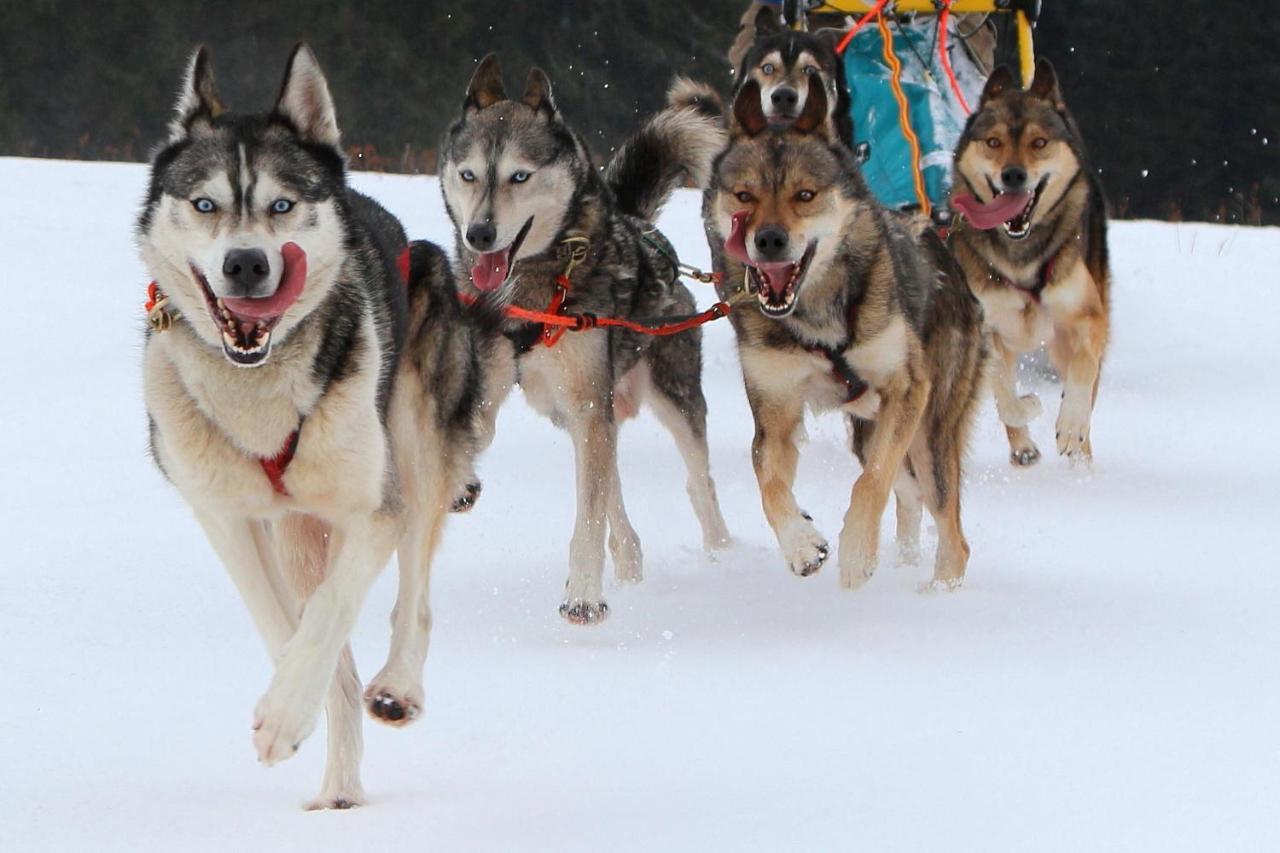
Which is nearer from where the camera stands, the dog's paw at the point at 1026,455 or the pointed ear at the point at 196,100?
the pointed ear at the point at 196,100

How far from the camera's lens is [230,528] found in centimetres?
260

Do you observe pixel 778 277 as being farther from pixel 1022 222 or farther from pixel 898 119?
pixel 898 119

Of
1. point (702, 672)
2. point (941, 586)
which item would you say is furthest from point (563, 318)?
point (941, 586)

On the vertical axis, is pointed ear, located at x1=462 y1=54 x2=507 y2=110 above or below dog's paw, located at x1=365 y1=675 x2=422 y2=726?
above

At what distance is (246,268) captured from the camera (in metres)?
2.42

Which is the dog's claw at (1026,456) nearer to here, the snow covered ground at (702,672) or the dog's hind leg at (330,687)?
the snow covered ground at (702,672)

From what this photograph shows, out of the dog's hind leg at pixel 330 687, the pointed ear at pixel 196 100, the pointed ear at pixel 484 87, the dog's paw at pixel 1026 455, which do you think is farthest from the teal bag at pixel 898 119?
the pointed ear at pixel 196 100

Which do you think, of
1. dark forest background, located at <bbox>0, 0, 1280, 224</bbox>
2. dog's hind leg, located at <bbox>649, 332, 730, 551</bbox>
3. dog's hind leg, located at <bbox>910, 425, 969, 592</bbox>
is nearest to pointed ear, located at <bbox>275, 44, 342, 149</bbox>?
dog's hind leg, located at <bbox>649, 332, 730, 551</bbox>

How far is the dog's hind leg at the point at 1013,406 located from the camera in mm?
5102

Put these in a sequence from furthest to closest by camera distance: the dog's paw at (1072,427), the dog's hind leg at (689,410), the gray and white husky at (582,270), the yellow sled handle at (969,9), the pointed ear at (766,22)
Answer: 1. the pointed ear at (766,22)
2. the yellow sled handle at (969,9)
3. the dog's paw at (1072,427)
4. the dog's hind leg at (689,410)
5. the gray and white husky at (582,270)

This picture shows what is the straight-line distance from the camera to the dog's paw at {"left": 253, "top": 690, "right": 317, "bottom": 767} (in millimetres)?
2320

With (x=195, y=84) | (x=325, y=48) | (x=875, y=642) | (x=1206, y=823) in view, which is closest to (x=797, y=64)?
(x=875, y=642)

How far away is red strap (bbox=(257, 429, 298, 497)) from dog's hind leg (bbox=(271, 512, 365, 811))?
9.5 inches

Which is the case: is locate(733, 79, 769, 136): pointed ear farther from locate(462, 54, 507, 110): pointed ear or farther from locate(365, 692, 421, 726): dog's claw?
locate(365, 692, 421, 726): dog's claw
